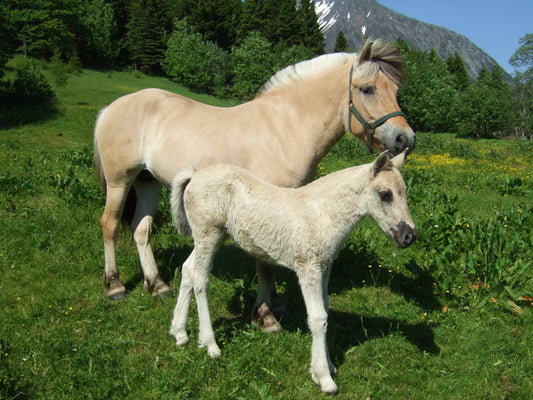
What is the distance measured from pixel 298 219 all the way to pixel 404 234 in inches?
35.4

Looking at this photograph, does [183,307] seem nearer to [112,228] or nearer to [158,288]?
[158,288]

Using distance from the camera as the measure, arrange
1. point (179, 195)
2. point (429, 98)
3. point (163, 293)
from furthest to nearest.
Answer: point (429, 98)
point (163, 293)
point (179, 195)

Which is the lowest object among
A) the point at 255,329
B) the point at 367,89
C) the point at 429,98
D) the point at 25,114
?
the point at 25,114

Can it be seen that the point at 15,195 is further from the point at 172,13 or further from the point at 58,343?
the point at 172,13

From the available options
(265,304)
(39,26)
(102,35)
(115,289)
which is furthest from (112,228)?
(102,35)

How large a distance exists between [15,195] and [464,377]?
863cm

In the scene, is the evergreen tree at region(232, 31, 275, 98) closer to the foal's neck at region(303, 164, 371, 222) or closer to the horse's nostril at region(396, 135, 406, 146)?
the horse's nostril at region(396, 135, 406, 146)

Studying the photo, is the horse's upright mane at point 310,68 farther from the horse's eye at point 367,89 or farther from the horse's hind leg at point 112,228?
the horse's hind leg at point 112,228

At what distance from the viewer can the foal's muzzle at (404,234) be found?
3186mm

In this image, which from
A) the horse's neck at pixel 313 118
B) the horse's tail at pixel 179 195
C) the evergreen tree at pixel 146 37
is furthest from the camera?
the evergreen tree at pixel 146 37

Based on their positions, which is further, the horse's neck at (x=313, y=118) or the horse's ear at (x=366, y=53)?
the horse's neck at (x=313, y=118)

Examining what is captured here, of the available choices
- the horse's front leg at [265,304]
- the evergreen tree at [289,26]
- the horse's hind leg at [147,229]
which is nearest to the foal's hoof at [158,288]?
the horse's hind leg at [147,229]

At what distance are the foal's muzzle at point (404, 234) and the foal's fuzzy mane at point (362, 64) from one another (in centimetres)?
174

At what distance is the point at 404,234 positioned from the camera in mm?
3199
